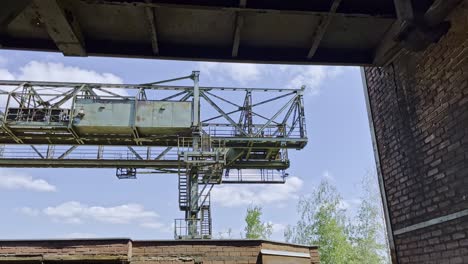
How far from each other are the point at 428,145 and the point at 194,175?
1176 cm

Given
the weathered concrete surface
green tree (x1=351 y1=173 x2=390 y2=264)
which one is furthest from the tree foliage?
the weathered concrete surface

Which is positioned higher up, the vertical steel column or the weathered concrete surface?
the vertical steel column

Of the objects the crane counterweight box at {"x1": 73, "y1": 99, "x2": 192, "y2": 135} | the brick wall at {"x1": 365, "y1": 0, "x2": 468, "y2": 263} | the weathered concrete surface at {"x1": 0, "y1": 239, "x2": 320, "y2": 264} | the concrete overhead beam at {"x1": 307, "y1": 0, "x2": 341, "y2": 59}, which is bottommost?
the weathered concrete surface at {"x1": 0, "y1": 239, "x2": 320, "y2": 264}

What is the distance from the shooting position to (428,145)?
4.80m

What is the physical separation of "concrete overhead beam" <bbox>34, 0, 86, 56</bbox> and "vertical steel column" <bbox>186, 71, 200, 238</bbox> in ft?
31.6

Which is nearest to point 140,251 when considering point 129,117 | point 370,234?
point 129,117

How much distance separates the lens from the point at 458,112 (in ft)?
13.9

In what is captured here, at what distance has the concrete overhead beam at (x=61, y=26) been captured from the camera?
4.55 meters

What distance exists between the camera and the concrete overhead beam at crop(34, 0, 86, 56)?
4.55 meters

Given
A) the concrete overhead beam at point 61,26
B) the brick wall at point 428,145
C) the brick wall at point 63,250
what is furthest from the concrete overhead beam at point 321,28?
the brick wall at point 63,250

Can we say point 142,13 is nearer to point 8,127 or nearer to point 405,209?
point 405,209

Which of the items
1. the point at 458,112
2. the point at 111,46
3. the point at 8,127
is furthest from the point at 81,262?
the point at 8,127

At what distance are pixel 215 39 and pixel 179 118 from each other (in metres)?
9.28

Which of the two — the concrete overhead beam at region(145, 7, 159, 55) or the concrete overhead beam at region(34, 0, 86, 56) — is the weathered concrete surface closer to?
the concrete overhead beam at region(34, 0, 86, 56)
